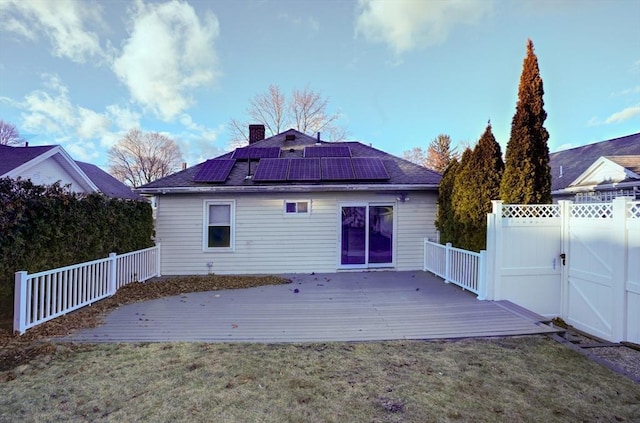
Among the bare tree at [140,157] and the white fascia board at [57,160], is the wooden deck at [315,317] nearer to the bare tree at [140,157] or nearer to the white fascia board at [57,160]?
the white fascia board at [57,160]

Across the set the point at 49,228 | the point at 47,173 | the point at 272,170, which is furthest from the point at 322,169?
the point at 47,173

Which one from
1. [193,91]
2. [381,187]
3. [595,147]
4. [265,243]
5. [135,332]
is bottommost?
[135,332]

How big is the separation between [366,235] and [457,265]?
266cm

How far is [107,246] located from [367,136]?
905 inches

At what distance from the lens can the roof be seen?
43.6 ft

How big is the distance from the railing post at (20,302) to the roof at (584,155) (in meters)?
16.1

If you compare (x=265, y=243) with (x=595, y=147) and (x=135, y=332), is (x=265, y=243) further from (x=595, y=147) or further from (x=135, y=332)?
(x=595, y=147)

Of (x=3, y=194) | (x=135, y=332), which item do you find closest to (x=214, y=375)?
(x=135, y=332)

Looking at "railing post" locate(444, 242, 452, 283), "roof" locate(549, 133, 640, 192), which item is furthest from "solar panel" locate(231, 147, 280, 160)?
"roof" locate(549, 133, 640, 192)

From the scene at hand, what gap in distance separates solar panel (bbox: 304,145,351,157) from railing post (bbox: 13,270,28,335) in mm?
7787

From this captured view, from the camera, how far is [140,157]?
34.9 m

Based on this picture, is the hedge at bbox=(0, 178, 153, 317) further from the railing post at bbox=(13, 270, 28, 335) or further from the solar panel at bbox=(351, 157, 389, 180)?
the solar panel at bbox=(351, 157, 389, 180)

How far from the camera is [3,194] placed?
171 inches

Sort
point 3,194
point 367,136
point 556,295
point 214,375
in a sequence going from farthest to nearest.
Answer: point 367,136 < point 556,295 < point 3,194 < point 214,375
